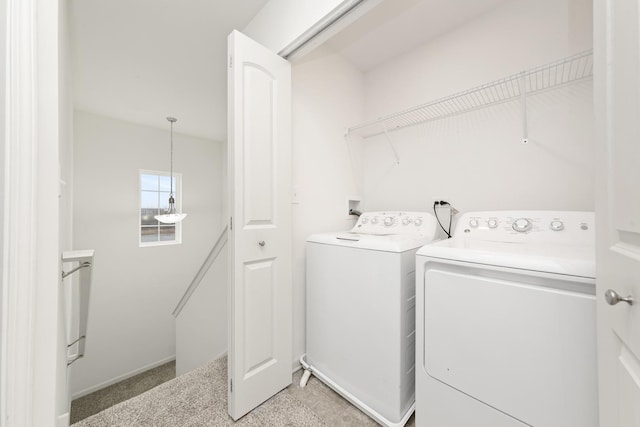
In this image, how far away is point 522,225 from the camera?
121 cm

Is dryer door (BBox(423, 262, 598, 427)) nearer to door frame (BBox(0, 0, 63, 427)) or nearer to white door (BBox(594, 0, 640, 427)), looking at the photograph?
white door (BBox(594, 0, 640, 427))

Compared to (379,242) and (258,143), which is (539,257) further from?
(258,143)

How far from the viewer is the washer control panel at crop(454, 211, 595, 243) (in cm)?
108

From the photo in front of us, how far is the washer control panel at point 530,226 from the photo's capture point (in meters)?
1.08

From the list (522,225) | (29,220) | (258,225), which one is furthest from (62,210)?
(522,225)

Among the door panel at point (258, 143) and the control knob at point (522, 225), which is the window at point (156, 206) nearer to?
the door panel at point (258, 143)

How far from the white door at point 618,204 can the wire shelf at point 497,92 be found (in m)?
0.82

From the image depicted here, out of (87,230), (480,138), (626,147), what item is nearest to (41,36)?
(626,147)

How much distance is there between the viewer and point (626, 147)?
496 millimetres

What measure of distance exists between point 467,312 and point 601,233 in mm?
523

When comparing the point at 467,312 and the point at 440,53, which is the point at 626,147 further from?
the point at 440,53

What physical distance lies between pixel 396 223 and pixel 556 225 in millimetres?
821

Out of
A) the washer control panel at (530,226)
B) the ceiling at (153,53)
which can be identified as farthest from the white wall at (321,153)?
the washer control panel at (530,226)

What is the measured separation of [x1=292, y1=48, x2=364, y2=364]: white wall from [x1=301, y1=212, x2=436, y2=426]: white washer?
0.11m
